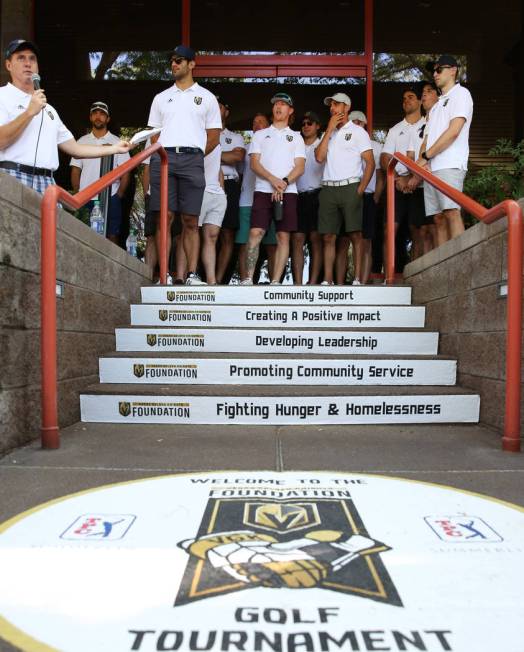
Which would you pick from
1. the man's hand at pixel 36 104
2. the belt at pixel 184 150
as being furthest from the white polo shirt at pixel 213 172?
the man's hand at pixel 36 104

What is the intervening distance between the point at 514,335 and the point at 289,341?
1.58m

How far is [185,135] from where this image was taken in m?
5.04

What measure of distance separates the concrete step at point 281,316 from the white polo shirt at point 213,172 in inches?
62.8

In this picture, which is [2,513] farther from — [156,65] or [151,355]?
[156,65]

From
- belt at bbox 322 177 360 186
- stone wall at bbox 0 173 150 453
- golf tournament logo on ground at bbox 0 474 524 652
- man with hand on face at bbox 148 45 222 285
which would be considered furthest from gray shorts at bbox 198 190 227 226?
golf tournament logo on ground at bbox 0 474 524 652

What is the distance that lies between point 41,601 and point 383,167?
558 cm

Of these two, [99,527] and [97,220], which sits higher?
[97,220]

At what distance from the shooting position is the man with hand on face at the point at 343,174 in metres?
5.69

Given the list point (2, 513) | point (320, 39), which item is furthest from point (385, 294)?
point (320, 39)

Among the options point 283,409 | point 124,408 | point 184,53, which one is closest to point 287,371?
point 283,409

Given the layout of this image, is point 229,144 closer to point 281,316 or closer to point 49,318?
point 281,316

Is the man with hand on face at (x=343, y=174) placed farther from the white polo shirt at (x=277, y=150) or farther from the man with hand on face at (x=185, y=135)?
the man with hand on face at (x=185, y=135)

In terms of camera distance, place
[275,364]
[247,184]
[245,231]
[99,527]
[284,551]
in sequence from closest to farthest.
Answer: [284,551]
[99,527]
[275,364]
[247,184]
[245,231]

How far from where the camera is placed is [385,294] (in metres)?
4.84
